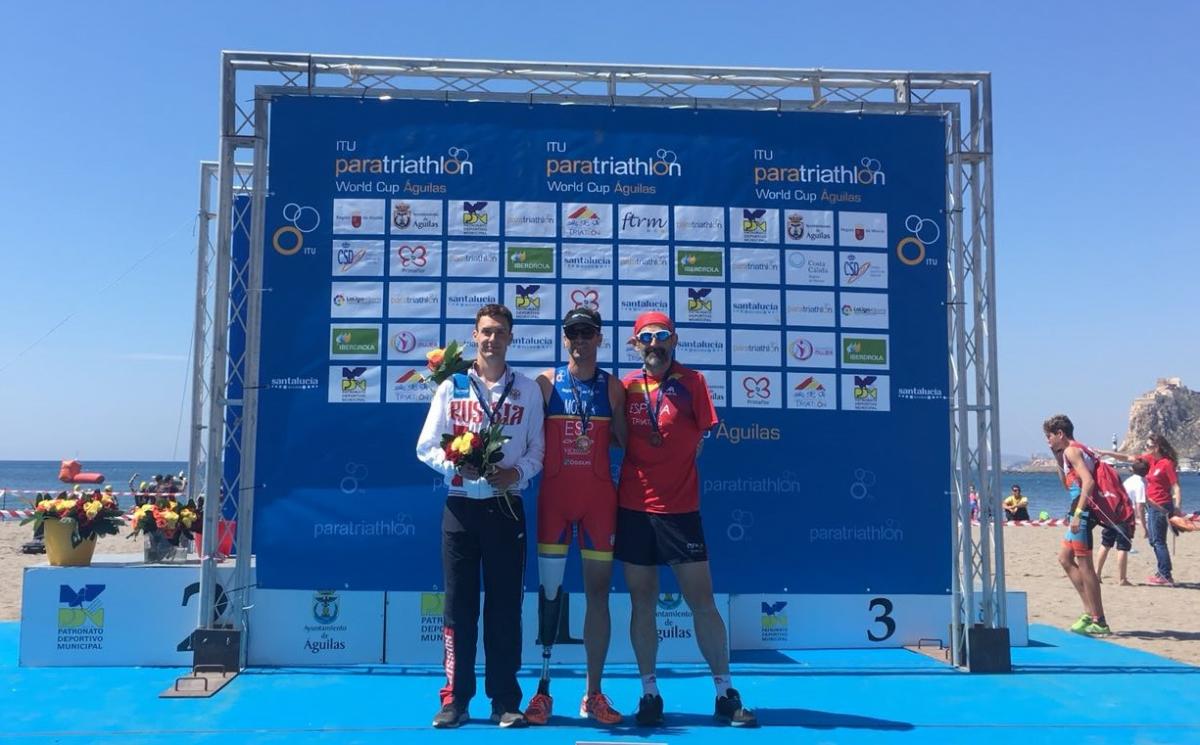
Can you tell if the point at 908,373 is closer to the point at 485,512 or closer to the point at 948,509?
the point at 948,509

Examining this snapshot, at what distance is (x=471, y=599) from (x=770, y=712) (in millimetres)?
1576

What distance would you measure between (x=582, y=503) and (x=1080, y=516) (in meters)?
4.42

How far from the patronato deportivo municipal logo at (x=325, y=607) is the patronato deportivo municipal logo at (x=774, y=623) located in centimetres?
272

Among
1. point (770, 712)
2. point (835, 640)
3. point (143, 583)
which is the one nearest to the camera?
point (770, 712)

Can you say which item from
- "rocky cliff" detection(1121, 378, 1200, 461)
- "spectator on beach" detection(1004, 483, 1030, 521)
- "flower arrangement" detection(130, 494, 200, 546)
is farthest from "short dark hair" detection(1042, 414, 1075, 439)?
"rocky cliff" detection(1121, 378, 1200, 461)

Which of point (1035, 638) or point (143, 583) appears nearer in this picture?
point (143, 583)

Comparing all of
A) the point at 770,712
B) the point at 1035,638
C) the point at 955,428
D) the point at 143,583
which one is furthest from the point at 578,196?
the point at 1035,638

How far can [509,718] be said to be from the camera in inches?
166

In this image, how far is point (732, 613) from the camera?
20.3ft

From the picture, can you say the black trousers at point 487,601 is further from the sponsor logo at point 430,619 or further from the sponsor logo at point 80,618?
the sponsor logo at point 80,618

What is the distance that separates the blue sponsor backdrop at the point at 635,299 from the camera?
5.51m

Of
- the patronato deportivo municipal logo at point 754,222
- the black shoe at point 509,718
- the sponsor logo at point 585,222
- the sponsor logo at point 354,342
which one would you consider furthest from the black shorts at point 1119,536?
the sponsor logo at point 354,342

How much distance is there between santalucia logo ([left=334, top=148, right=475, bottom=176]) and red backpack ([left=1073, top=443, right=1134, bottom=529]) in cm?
503

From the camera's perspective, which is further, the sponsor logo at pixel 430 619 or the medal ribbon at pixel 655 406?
the sponsor logo at pixel 430 619
